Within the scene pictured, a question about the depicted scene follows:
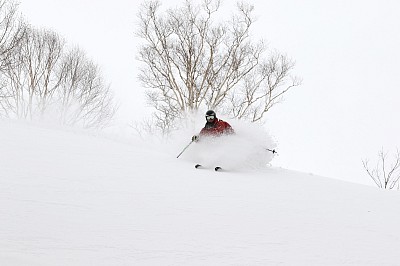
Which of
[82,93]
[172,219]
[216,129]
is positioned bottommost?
[172,219]

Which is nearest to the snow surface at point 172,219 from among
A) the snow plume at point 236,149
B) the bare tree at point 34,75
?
the snow plume at point 236,149

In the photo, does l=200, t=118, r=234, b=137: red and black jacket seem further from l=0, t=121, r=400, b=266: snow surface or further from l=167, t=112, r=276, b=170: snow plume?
l=0, t=121, r=400, b=266: snow surface

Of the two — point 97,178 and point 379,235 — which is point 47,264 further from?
point 379,235

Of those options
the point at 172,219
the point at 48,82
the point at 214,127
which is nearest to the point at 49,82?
the point at 48,82

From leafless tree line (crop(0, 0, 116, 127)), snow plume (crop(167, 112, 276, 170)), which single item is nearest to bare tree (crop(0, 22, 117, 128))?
leafless tree line (crop(0, 0, 116, 127))

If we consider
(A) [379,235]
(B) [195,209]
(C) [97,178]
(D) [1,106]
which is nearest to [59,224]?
(B) [195,209]

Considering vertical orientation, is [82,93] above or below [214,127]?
above

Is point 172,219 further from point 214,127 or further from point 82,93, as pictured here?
point 82,93

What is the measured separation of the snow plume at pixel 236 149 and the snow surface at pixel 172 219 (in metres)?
1.34

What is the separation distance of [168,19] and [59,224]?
1435 cm

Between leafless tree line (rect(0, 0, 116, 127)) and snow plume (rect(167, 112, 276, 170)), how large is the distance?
14052 mm

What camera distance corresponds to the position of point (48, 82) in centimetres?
1950

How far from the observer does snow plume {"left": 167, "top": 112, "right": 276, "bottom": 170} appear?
7.04 metres

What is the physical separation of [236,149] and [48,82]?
15974 mm
